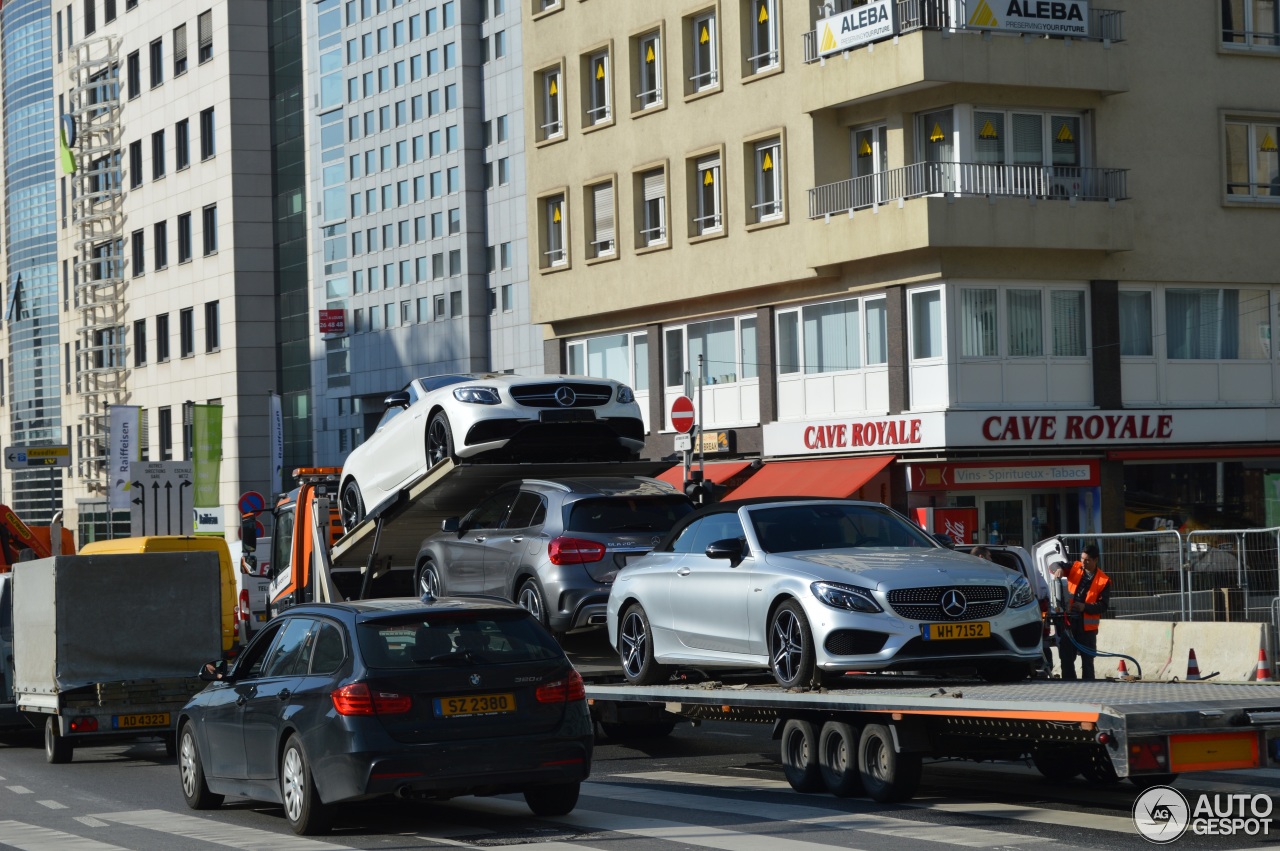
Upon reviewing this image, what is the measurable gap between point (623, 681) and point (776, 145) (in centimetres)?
2365

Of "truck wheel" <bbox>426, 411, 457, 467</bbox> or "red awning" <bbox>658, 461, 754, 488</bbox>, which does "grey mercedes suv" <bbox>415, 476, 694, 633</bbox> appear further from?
"red awning" <bbox>658, 461, 754, 488</bbox>

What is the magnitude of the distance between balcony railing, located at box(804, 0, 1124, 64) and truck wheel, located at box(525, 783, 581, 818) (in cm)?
2397

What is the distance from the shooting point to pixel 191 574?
19.3 metres

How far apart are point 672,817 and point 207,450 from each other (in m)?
52.2

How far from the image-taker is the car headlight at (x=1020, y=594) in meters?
12.8

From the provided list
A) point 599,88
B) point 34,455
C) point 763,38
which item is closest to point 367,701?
point 763,38

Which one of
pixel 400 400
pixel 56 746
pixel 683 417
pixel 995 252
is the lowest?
pixel 56 746

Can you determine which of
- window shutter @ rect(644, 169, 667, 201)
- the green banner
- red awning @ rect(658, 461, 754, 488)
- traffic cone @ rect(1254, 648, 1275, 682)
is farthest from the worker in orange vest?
the green banner

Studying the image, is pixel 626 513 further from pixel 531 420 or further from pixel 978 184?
pixel 978 184

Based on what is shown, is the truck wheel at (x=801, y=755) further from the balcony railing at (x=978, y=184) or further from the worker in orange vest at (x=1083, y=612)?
the balcony railing at (x=978, y=184)

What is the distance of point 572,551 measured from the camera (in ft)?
57.0

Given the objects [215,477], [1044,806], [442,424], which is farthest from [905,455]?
[215,477]

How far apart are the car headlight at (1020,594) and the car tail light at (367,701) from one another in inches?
158

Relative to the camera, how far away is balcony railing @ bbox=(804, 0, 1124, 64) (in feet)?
113
